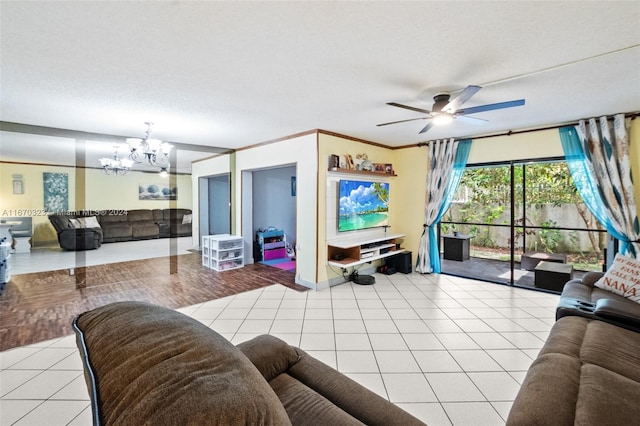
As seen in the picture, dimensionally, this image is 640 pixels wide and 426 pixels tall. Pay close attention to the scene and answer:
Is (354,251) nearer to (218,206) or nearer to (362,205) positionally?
(362,205)

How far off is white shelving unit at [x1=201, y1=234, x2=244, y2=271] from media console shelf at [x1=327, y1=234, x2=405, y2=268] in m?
2.18

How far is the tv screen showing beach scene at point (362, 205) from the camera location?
4699mm

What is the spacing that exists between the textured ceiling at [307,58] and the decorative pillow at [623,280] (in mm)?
1686

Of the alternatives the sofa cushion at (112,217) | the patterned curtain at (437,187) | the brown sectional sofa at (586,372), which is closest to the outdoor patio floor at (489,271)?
the patterned curtain at (437,187)

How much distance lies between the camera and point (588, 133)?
3.72 m

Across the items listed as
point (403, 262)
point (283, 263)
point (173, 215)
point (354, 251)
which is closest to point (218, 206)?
point (283, 263)

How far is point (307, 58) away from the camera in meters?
2.15

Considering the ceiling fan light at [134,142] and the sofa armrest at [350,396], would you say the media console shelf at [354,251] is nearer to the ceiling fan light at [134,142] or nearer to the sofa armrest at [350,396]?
the sofa armrest at [350,396]

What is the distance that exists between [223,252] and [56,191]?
6.29 m

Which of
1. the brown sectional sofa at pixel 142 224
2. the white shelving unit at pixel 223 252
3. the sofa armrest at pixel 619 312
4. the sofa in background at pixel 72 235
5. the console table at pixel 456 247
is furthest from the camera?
the brown sectional sofa at pixel 142 224

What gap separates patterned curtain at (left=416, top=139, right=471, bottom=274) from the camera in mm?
4852

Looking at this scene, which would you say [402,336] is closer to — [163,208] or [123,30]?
[123,30]

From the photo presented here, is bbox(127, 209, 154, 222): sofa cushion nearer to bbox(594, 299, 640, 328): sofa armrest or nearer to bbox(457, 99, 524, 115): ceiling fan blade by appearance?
bbox(457, 99, 524, 115): ceiling fan blade

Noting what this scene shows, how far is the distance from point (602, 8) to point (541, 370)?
80.0 inches
